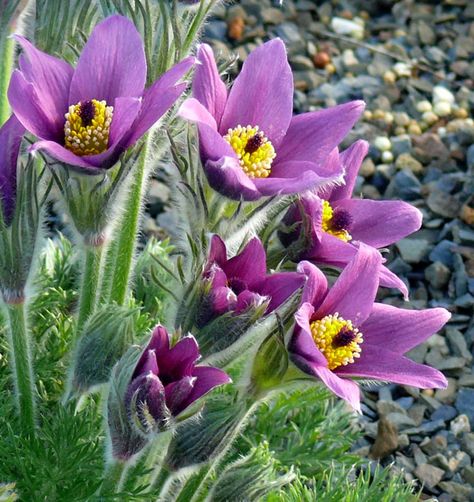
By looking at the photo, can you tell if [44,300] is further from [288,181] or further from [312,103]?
[312,103]

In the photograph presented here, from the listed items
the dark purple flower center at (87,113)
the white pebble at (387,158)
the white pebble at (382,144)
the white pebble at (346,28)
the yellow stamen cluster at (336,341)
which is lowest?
the white pebble at (387,158)

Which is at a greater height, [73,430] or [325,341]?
[325,341]

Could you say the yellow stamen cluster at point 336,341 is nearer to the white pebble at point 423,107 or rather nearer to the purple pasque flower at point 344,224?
the purple pasque flower at point 344,224

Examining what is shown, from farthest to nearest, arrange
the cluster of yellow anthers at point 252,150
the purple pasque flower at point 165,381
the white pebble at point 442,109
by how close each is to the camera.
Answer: the white pebble at point 442,109
the cluster of yellow anthers at point 252,150
the purple pasque flower at point 165,381

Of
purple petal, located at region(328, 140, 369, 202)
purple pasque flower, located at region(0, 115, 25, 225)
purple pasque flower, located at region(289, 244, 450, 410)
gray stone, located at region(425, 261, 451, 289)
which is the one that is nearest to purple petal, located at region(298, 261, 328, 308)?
purple pasque flower, located at region(289, 244, 450, 410)

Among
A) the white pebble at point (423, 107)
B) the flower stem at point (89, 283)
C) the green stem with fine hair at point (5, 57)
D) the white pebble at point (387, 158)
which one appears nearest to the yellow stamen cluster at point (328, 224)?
the flower stem at point (89, 283)

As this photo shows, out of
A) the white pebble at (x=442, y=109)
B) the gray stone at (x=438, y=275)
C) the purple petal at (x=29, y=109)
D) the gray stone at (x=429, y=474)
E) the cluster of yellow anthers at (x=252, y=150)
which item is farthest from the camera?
the white pebble at (x=442, y=109)

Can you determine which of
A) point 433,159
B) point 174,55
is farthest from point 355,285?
point 433,159
